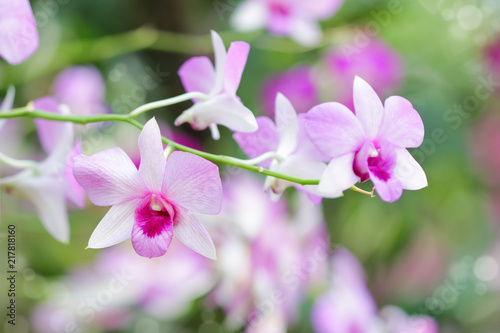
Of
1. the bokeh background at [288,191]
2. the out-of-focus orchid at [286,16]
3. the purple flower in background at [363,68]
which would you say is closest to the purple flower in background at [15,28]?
the bokeh background at [288,191]

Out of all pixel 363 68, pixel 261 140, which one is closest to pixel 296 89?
pixel 363 68

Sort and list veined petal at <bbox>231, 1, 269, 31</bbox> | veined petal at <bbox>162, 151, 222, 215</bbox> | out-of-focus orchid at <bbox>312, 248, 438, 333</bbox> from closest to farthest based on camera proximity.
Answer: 1. veined petal at <bbox>162, 151, 222, 215</bbox>
2. out-of-focus orchid at <bbox>312, 248, 438, 333</bbox>
3. veined petal at <bbox>231, 1, 269, 31</bbox>

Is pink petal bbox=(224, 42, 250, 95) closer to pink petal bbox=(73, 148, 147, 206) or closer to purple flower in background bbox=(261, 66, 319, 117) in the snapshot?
pink petal bbox=(73, 148, 147, 206)

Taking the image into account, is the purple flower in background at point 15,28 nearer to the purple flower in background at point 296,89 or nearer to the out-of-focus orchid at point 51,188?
the out-of-focus orchid at point 51,188

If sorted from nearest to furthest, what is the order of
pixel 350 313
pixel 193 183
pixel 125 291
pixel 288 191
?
1. pixel 193 183
2. pixel 350 313
3. pixel 125 291
4. pixel 288 191

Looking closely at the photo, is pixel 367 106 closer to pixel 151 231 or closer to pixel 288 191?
pixel 151 231

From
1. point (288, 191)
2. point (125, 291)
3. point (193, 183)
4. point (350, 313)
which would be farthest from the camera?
point (288, 191)

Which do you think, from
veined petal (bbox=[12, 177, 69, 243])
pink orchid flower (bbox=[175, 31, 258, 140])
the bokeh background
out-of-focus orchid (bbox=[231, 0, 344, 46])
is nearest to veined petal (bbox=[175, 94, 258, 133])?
pink orchid flower (bbox=[175, 31, 258, 140])
